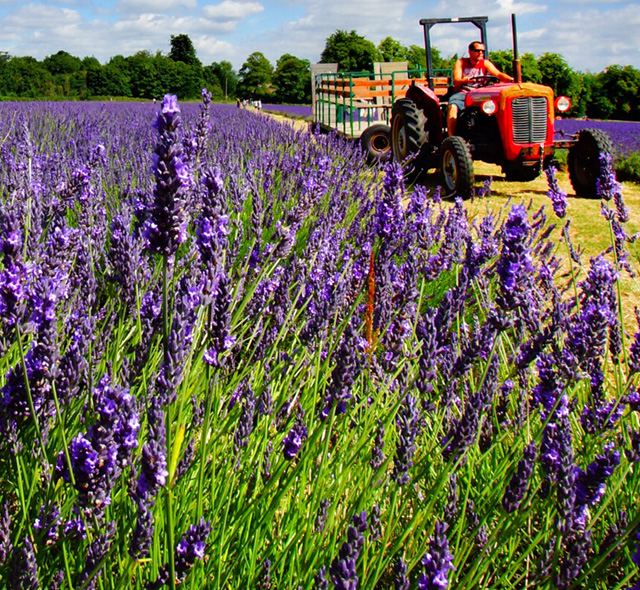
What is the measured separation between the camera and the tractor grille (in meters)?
7.23

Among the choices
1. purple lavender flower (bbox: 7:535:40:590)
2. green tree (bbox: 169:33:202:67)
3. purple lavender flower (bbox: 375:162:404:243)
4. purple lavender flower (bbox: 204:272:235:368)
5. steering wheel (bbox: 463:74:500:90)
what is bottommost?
purple lavender flower (bbox: 7:535:40:590)

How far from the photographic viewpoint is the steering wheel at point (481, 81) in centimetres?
802

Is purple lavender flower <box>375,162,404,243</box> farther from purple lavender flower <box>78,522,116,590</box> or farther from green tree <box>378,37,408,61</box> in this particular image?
green tree <box>378,37,408,61</box>

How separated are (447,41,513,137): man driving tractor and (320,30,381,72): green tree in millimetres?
54061

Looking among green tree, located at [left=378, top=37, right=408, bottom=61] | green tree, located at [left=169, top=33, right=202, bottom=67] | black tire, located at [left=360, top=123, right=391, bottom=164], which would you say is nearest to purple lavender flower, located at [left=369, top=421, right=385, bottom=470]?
black tire, located at [left=360, top=123, right=391, bottom=164]

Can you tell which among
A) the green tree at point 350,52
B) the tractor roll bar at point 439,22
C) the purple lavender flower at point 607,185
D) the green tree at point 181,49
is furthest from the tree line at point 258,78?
the purple lavender flower at point 607,185

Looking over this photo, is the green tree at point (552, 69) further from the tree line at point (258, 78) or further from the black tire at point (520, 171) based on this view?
the black tire at point (520, 171)

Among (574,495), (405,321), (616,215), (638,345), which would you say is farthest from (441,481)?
(616,215)

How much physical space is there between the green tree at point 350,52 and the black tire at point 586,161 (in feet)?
180

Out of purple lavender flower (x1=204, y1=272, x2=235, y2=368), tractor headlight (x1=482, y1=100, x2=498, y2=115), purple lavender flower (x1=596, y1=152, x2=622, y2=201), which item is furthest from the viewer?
tractor headlight (x1=482, y1=100, x2=498, y2=115)

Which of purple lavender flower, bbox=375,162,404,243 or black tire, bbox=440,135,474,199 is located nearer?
purple lavender flower, bbox=375,162,404,243

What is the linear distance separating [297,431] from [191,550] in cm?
43

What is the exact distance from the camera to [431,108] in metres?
8.10

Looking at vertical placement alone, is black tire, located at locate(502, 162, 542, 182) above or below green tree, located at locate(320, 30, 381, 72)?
below
